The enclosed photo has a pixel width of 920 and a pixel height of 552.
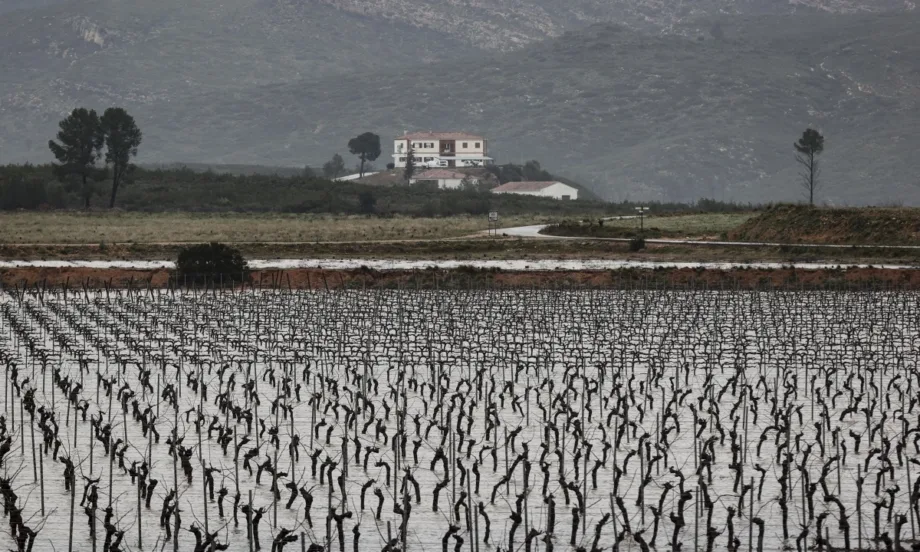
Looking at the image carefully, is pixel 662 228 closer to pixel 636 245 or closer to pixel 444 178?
pixel 636 245

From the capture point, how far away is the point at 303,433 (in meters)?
22.5

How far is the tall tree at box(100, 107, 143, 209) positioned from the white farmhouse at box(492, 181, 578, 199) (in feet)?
165

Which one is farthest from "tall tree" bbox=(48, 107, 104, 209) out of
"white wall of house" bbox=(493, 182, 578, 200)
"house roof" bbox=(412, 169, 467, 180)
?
"house roof" bbox=(412, 169, 467, 180)

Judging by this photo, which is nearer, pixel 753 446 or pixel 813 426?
pixel 753 446

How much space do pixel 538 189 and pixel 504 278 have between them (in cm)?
11585

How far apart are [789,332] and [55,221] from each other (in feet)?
215

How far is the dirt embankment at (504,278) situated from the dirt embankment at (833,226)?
49.2 ft

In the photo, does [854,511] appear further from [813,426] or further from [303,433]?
[303,433]

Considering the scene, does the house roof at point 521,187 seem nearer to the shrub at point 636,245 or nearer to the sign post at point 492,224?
the sign post at point 492,224

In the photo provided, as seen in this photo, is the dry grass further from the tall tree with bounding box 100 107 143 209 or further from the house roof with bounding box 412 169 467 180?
the house roof with bounding box 412 169 467 180

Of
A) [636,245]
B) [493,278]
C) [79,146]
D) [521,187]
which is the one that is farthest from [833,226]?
[521,187]

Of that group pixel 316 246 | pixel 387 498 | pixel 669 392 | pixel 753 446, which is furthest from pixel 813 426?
pixel 316 246

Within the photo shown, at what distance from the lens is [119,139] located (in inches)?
4742

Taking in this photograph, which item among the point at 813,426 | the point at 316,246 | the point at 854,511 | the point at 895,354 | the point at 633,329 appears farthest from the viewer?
the point at 316,246
